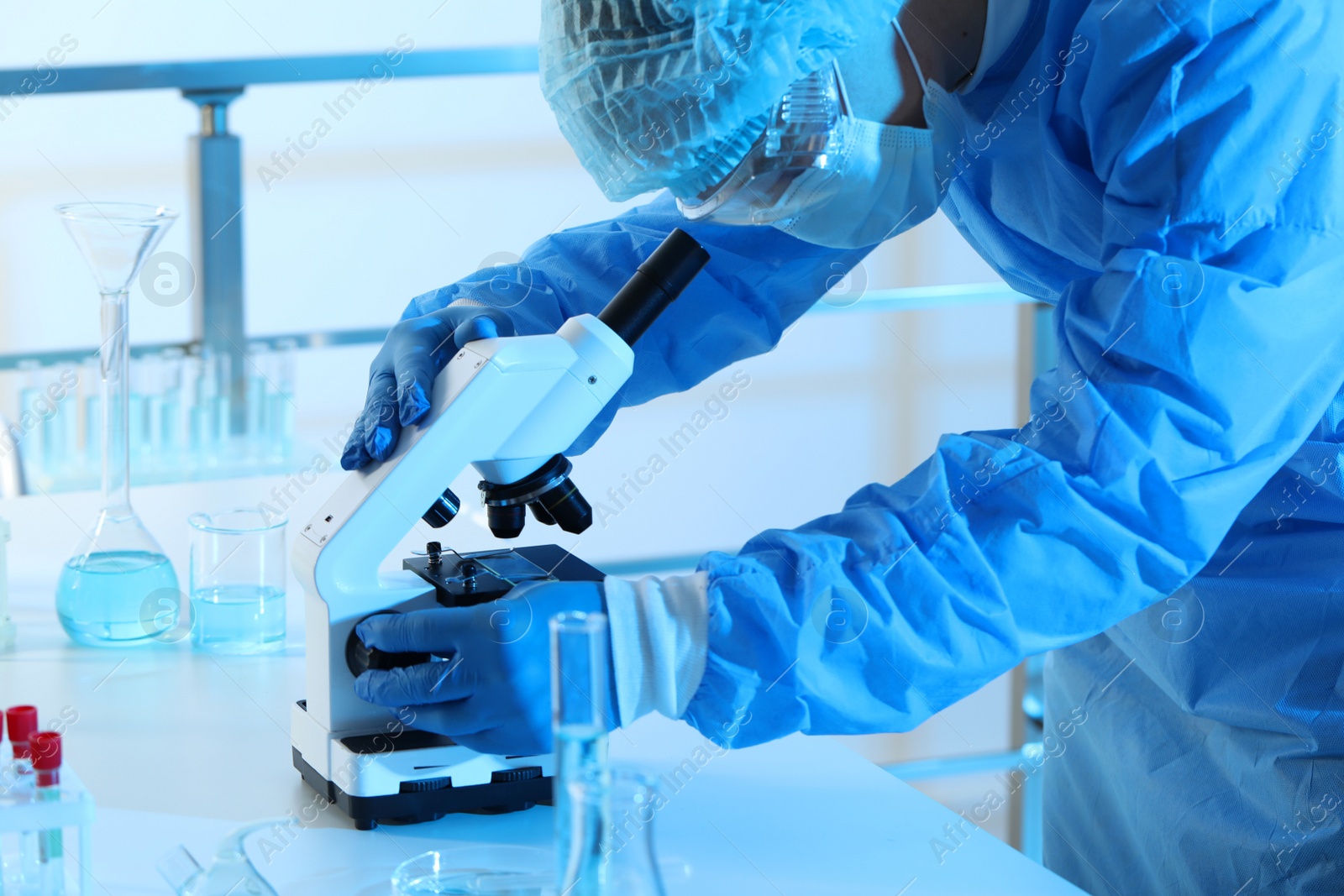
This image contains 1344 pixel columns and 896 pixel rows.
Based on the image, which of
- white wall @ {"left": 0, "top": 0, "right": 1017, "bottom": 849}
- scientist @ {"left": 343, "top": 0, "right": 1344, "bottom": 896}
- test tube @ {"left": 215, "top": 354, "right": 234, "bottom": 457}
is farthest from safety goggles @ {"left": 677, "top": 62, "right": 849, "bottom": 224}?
white wall @ {"left": 0, "top": 0, "right": 1017, "bottom": 849}

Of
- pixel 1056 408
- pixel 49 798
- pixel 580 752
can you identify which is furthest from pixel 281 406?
pixel 580 752

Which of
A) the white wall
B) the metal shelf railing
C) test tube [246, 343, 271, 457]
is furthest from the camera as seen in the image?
the white wall

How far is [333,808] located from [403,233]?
297cm

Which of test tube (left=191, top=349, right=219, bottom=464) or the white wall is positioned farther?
the white wall

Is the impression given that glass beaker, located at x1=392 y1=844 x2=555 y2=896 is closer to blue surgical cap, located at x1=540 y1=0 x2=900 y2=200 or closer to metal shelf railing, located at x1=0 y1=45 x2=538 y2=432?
blue surgical cap, located at x1=540 y1=0 x2=900 y2=200

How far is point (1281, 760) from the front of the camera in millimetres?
1026

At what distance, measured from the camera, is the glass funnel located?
48.9 inches

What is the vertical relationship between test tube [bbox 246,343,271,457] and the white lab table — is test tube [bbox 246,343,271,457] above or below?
above

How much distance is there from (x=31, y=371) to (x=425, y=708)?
1579 millimetres

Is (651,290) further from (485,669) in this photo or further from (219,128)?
(219,128)

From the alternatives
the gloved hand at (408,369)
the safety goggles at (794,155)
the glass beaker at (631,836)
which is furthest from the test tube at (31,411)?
the glass beaker at (631,836)

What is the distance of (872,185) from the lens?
104 cm

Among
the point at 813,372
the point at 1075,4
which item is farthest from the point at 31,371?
the point at 813,372

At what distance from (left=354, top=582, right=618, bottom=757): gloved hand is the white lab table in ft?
0.31
